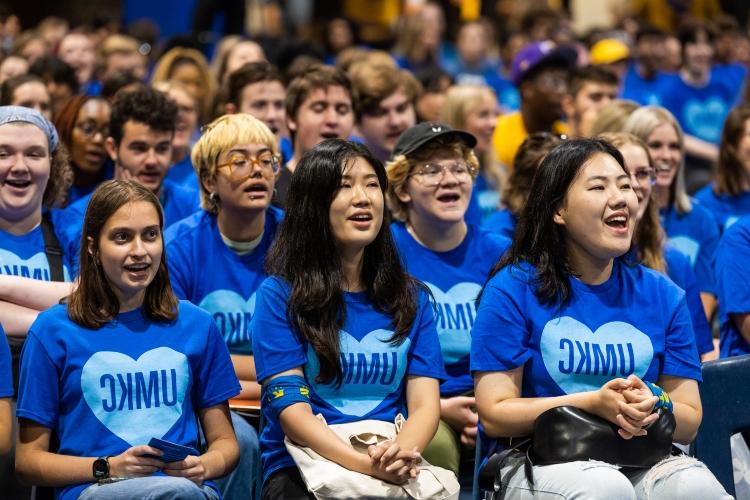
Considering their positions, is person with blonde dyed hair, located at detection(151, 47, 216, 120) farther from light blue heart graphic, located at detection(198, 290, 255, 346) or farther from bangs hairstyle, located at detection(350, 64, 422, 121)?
light blue heart graphic, located at detection(198, 290, 255, 346)

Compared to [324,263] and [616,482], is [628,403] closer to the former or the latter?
[616,482]

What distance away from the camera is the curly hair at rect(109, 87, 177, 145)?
5.20 m

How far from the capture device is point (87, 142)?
220 inches

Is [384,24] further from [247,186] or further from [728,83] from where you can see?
[247,186]

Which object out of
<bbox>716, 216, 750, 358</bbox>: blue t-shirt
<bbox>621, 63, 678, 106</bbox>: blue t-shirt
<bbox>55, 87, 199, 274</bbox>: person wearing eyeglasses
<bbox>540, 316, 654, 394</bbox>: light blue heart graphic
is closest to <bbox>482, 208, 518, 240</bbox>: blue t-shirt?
<bbox>716, 216, 750, 358</bbox>: blue t-shirt

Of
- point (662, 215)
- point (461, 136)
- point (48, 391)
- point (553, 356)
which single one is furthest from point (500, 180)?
point (48, 391)

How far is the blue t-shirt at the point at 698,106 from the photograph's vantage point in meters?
9.70

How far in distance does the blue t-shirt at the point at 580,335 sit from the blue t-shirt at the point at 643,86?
252 inches

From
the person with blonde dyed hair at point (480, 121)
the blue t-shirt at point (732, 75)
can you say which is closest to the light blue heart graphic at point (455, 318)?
the person with blonde dyed hair at point (480, 121)

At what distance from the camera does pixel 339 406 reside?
365 centimetres

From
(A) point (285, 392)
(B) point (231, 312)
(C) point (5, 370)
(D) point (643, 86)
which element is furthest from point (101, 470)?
(D) point (643, 86)

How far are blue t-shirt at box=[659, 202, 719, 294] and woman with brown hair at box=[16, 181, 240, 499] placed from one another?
2.65 metres

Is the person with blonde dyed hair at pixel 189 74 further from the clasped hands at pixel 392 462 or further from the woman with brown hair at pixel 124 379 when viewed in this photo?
the clasped hands at pixel 392 462

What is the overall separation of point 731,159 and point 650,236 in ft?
4.67
